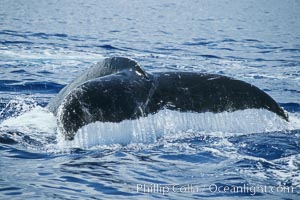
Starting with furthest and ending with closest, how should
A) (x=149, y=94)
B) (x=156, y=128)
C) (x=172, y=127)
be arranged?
1. (x=172, y=127)
2. (x=156, y=128)
3. (x=149, y=94)

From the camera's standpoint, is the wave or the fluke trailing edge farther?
the wave

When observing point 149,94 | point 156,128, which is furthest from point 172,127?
point 149,94

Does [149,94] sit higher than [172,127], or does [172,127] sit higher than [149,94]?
[149,94]

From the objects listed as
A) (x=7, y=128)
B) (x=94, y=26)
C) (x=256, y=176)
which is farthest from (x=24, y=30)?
(x=256, y=176)

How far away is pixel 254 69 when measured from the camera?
17875mm

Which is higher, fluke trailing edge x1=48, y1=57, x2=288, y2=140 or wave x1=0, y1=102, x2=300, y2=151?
fluke trailing edge x1=48, y1=57, x2=288, y2=140

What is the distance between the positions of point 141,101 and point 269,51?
1721 cm

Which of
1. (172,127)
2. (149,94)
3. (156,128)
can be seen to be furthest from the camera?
(172,127)

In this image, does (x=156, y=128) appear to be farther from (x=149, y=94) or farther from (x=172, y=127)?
(x=149, y=94)

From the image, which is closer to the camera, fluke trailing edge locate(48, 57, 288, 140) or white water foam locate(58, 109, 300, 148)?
fluke trailing edge locate(48, 57, 288, 140)

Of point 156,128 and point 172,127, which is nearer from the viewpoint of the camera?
point 156,128

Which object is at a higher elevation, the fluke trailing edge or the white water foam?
the fluke trailing edge

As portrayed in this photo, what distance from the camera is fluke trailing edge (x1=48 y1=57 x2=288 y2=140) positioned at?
21.2 feet

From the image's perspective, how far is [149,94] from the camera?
276 inches
